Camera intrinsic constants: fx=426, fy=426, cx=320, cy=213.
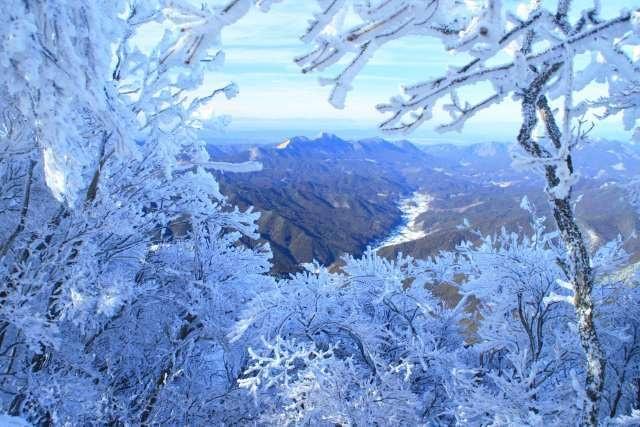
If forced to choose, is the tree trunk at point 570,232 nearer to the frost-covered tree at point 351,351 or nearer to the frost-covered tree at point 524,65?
the frost-covered tree at point 524,65

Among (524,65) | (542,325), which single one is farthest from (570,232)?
(542,325)

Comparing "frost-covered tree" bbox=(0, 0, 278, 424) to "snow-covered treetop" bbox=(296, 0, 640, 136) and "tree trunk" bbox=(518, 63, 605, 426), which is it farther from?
"tree trunk" bbox=(518, 63, 605, 426)

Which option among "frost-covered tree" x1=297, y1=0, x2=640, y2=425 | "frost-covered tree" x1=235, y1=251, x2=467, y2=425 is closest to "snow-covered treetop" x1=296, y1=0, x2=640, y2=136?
"frost-covered tree" x1=297, y1=0, x2=640, y2=425

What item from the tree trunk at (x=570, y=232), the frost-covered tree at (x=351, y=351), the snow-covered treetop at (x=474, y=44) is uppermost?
the snow-covered treetop at (x=474, y=44)

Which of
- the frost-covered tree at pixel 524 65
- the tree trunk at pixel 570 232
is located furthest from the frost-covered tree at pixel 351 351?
the frost-covered tree at pixel 524 65

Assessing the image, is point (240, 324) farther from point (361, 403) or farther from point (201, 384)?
point (201, 384)

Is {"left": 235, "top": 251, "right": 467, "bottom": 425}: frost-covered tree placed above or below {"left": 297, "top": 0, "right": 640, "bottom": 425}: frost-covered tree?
below
